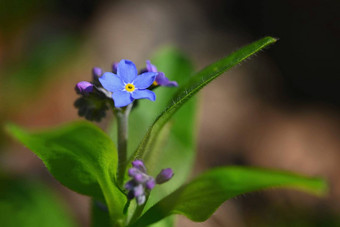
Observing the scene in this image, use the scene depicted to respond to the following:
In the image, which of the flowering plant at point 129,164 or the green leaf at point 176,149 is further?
the green leaf at point 176,149

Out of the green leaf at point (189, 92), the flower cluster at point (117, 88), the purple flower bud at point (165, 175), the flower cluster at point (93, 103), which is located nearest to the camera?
the green leaf at point (189, 92)

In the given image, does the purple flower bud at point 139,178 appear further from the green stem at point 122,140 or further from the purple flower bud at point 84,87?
the purple flower bud at point 84,87

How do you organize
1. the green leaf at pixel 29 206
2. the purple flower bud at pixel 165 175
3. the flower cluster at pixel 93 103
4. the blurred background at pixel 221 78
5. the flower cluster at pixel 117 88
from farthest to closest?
the blurred background at pixel 221 78
the green leaf at pixel 29 206
the flower cluster at pixel 93 103
the purple flower bud at pixel 165 175
the flower cluster at pixel 117 88

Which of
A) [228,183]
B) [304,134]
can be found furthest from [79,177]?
[304,134]

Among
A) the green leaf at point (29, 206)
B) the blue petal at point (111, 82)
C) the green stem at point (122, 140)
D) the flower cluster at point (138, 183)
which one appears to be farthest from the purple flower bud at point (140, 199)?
the green leaf at point (29, 206)

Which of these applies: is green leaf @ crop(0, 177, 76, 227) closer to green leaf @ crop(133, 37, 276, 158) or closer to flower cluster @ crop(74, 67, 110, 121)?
flower cluster @ crop(74, 67, 110, 121)

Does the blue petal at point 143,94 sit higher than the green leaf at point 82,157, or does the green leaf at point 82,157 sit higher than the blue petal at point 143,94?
the blue petal at point 143,94

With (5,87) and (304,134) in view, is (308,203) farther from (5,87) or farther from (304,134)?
(5,87)

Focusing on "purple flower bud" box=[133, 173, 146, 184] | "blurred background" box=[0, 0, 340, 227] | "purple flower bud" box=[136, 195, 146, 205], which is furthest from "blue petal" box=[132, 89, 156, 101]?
"blurred background" box=[0, 0, 340, 227]
